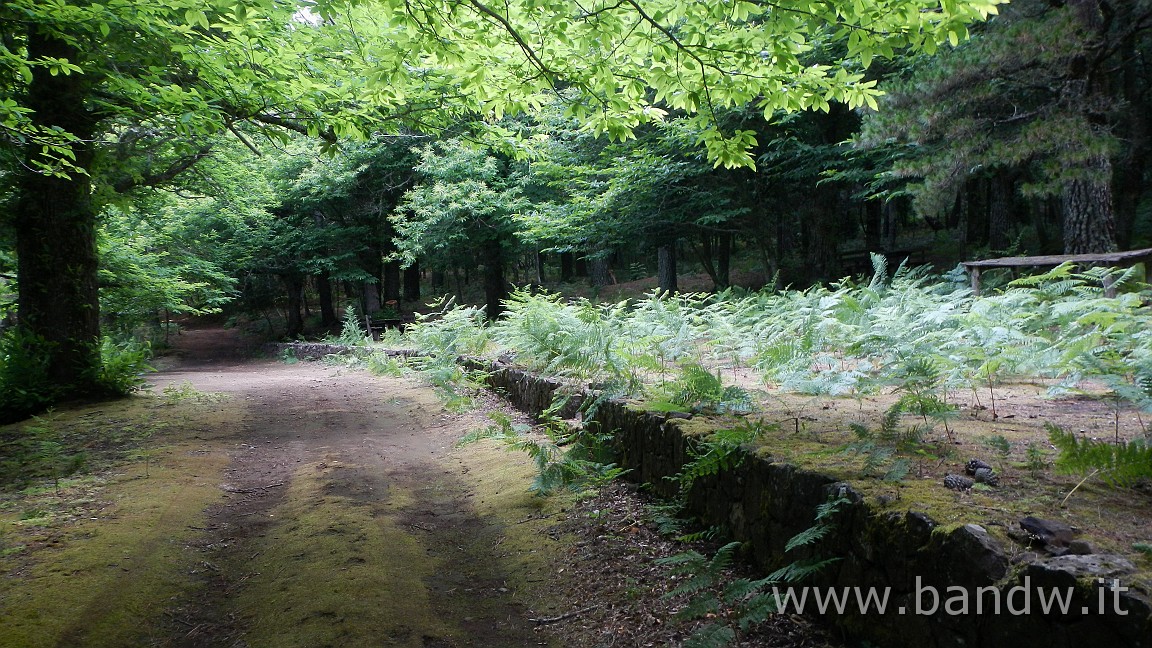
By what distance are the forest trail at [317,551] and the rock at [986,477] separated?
91.5 inches

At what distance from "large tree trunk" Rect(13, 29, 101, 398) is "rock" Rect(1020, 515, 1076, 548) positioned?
1110 centimetres

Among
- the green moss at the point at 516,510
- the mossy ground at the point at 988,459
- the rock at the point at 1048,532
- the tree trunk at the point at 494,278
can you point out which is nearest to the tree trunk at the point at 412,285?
the tree trunk at the point at 494,278

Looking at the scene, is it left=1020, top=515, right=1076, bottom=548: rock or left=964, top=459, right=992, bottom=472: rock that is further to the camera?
left=964, top=459, right=992, bottom=472: rock

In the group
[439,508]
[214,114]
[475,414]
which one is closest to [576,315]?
[475,414]

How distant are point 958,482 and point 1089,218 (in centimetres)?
914

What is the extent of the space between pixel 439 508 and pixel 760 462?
3.14 metres

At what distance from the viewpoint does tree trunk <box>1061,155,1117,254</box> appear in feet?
30.1

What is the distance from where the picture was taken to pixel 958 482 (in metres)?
2.73

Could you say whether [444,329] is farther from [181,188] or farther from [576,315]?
[181,188]

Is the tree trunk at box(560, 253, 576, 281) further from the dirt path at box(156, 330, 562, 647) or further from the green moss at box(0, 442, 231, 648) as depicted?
the green moss at box(0, 442, 231, 648)

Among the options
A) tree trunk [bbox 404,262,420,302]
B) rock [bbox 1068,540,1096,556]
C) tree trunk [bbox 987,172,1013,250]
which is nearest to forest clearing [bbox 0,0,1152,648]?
rock [bbox 1068,540,1096,556]

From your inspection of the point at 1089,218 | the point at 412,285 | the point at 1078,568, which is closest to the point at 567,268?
the point at 412,285

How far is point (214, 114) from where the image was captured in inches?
Answer: 281

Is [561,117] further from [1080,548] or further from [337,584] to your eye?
[1080,548]
